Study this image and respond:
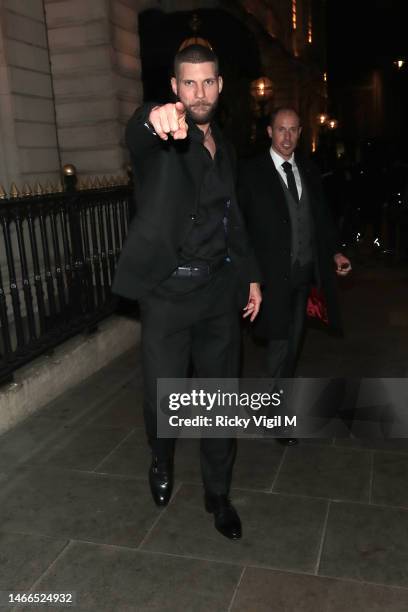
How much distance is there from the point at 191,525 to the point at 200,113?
2.11m

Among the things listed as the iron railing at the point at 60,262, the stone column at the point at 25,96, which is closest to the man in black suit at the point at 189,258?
the iron railing at the point at 60,262

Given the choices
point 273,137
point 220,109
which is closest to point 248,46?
point 220,109

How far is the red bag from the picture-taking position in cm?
439

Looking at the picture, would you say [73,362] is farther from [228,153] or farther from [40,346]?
[228,153]

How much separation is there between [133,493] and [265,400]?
133cm

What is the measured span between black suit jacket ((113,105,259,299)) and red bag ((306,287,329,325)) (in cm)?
182

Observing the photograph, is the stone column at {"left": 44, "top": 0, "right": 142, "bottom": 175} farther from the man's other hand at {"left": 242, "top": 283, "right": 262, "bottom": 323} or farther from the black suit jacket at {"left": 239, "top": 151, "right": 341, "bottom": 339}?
the man's other hand at {"left": 242, "top": 283, "right": 262, "bottom": 323}

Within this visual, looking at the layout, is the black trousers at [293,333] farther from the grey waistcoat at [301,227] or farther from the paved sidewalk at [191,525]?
the paved sidewalk at [191,525]

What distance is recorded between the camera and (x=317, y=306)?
4.43 metres

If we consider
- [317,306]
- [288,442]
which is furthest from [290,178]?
[288,442]

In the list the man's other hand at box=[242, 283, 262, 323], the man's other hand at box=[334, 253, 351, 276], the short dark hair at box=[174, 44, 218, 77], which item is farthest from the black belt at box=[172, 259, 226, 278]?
the man's other hand at box=[334, 253, 351, 276]

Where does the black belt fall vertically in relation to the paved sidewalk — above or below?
above

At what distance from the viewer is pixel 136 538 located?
312 cm

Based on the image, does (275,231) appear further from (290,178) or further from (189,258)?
(189,258)
